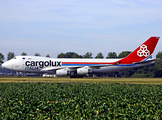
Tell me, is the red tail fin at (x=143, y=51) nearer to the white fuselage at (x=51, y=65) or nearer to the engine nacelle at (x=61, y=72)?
the white fuselage at (x=51, y=65)

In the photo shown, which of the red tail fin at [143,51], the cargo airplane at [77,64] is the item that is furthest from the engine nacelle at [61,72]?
the red tail fin at [143,51]

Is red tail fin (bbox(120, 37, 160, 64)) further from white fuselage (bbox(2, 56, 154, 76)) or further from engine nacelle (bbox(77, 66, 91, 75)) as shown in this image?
engine nacelle (bbox(77, 66, 91, 75))

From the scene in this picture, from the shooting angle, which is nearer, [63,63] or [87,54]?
[63,63]

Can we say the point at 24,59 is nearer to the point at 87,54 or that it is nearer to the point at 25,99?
the point at 25,99

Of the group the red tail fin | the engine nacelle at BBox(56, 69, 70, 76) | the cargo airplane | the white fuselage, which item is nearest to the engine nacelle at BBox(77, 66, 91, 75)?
the cargo airplane

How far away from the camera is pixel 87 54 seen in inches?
5133

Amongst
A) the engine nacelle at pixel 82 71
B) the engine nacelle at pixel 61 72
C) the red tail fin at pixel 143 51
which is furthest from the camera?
the red tail fin at pixel 143 51

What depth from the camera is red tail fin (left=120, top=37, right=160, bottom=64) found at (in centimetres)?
5447

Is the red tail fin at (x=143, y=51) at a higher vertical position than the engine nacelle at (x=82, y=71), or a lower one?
higher

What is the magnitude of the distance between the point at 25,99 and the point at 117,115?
7.62m

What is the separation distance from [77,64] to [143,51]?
14882mm

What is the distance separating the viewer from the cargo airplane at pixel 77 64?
5153 cm

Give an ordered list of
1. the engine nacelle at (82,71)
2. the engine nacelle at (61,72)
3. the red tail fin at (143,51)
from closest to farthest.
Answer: the engine nacelle at (61,72), the engine nacelle at (82,71), the red tail fin at (143,51)

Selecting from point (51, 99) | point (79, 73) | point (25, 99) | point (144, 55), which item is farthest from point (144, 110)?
point (144, 55)
